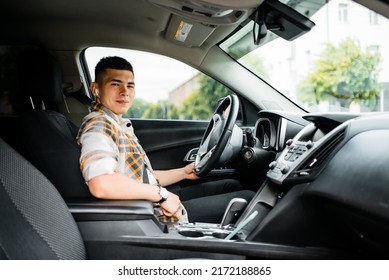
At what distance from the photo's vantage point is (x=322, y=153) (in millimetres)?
1667

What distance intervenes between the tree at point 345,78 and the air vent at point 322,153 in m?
0.48

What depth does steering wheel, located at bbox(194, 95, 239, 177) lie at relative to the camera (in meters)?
2.08

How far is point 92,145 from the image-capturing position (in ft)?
5.75

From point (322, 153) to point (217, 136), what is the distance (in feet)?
2.30

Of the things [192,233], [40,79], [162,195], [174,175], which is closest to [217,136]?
[174,175]

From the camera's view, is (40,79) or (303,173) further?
(40,79)

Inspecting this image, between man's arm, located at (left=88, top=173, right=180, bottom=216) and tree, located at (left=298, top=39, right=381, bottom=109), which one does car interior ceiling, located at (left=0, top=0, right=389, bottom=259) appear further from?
tree, located at (left=298, top=39, right=381, bottom=109)

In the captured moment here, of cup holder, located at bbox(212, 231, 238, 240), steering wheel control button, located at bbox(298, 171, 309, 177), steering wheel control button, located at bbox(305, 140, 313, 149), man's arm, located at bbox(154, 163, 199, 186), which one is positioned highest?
steering wheel control button, located at bbox(305, 140, 313, 149)

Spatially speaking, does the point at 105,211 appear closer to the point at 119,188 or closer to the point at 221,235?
the point at 119,188

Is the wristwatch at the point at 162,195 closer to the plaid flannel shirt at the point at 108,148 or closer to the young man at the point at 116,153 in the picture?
the young man at the point at 116,153

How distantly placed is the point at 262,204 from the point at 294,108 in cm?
95

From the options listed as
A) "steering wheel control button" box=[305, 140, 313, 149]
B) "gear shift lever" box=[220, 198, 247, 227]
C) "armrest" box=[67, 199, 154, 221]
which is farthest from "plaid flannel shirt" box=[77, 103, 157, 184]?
"steering wheel control button" box=[305, 140, 313, 149]

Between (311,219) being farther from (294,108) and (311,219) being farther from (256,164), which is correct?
(294,108)

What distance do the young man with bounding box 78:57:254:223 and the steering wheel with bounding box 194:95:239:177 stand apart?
21 centimetres
